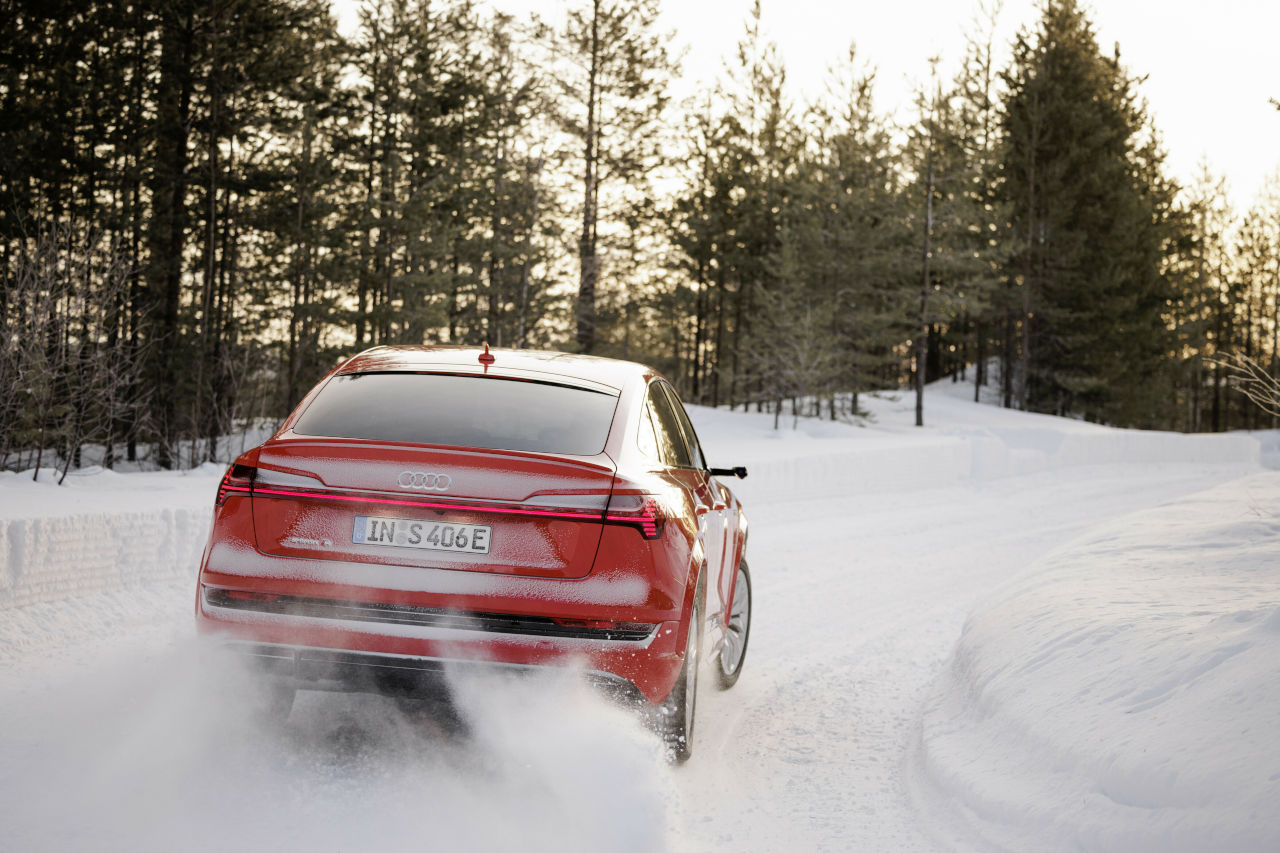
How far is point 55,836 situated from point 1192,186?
63.9m

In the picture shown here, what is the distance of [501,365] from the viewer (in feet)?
16.1

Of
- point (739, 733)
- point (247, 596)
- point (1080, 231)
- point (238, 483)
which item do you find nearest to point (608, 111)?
point (1080, 231)

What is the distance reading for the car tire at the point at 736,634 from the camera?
19.9ft

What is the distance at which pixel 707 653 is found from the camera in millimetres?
5062

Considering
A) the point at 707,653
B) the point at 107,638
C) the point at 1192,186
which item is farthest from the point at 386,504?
the point at 1192,186

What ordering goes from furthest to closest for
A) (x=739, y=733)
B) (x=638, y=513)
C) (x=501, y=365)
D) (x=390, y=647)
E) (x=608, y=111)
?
(x=608, y=111) → (x=739, y=733) → (x=501, y=365) → (x=638, y=513) → (x=390, y=647)

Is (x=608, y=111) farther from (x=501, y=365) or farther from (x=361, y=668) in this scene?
(x=361, y=668)

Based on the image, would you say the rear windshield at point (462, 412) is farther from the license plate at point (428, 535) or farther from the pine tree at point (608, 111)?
the pine tree at point (608, 111)

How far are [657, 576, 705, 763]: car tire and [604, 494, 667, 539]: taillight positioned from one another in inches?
18.5

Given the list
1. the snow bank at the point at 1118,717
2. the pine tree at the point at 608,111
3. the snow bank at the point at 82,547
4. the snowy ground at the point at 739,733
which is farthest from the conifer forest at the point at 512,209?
the snow bank at the point at 1118,717

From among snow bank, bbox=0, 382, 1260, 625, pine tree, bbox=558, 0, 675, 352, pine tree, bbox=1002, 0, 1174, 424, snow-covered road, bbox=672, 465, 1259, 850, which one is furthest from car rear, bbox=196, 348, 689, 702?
pine tree, bbox=1002, 0, 1174, 424

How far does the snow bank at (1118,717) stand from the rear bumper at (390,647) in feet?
4.93

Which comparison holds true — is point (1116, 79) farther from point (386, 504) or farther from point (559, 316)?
point (386, 504)

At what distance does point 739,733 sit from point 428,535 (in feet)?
7.29
